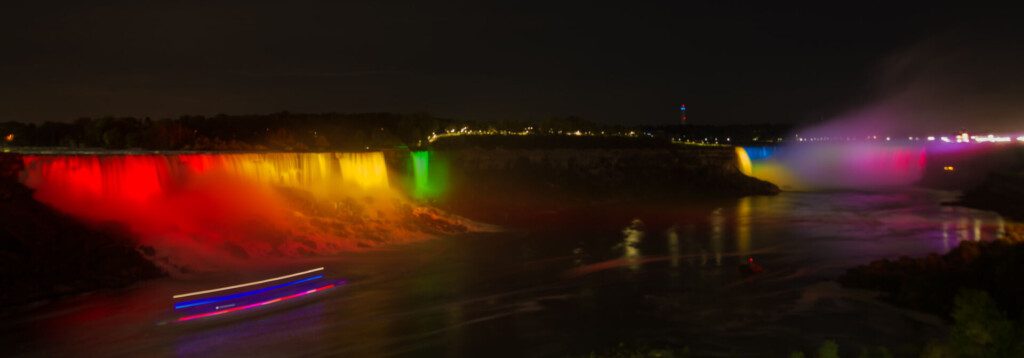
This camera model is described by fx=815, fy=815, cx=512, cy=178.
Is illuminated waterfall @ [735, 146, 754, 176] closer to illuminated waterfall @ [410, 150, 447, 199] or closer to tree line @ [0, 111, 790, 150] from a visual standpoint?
tree line @ [0, 111, 790, 150]

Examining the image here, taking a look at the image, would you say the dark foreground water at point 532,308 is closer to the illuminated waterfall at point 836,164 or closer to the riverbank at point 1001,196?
the riverbank at point 1001,196

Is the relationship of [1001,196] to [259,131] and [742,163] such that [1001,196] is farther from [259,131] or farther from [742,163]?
[259,131]

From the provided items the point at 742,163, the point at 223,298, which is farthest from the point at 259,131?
the point at 223,298

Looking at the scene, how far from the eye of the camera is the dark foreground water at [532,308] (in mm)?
14648

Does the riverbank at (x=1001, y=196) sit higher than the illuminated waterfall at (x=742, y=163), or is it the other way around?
the illuminated waterfall at (x=742, y=163)

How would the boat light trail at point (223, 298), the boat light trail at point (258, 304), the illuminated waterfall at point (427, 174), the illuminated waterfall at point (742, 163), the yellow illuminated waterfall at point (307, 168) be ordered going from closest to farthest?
the boat light trail at point (258, 304), the boat light trail at point (223, 298), the yellow illuminated waterfall at point (307, 168), the illuminated waterfall at point (427, 174), the illuminated waterfall at point (742, 163)

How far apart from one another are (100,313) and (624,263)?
13796 mm

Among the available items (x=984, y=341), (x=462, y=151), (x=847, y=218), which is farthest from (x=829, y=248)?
(x=462, y=151)

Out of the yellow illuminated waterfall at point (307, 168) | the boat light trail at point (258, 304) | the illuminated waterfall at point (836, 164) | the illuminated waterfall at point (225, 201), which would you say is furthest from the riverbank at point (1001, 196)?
the boat light trail at point (258, 304)

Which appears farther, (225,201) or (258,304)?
(225,201)

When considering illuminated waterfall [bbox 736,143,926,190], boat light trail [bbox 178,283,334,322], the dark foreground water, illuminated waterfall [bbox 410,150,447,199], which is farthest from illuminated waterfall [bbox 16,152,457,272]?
illuminated waterfall [bbox 736,143,926,190]

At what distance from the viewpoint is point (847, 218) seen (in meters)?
Result: 37.8

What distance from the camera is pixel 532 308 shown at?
Answer: 17.8m

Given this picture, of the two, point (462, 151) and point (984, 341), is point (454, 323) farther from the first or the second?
point (462, 151)
